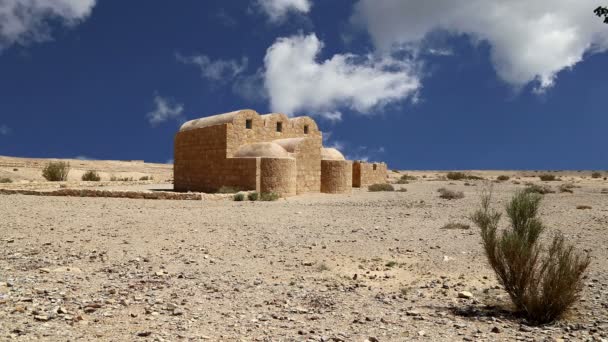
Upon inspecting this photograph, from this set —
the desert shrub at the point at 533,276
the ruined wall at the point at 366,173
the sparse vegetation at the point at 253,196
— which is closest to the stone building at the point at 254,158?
the sparse vegetation at the point at 253,196

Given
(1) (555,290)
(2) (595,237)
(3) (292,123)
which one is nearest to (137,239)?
(1) (555,290)

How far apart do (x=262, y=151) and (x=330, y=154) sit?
524 cm

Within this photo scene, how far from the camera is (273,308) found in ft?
14.4

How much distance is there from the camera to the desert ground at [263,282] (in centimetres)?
386

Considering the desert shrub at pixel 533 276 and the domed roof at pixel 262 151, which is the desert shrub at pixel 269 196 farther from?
the desert shrub at pixel 533 276

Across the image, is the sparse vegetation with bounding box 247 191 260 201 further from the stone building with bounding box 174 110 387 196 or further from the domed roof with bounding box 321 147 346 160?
the domed roof with bounding box 321 147 346 160

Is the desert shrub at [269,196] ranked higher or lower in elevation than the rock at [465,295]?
higher

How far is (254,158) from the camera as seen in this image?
57.5ft

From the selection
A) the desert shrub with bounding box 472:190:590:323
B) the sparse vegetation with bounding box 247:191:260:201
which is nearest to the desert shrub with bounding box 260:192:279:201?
the sparse vegetation with bounding box 247:191:260:201

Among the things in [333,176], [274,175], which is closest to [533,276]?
[274,175]

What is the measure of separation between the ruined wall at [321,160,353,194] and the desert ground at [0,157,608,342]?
10.1 meters

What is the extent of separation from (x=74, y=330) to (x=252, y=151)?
49.4 feet

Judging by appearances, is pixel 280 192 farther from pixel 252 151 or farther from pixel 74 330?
pixel 74 330

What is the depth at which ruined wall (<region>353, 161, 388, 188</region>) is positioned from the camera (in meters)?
→ 26.4
